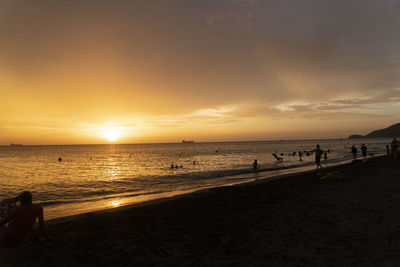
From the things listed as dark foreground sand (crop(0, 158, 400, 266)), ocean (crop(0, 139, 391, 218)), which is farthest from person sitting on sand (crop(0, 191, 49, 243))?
ocean (crop(0, 139, 391, 218))

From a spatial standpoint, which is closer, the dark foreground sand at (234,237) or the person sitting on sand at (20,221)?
the dark foreground sand at (234,237)

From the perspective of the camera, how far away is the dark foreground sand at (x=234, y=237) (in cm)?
525

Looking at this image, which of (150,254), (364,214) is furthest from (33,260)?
(364,214)

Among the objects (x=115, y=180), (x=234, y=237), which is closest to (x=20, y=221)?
(x=234, y=237)

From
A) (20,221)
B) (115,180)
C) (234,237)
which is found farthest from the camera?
(115,180)

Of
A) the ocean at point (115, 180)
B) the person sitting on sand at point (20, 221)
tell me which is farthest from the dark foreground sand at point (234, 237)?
the ocean at point (115, 180)

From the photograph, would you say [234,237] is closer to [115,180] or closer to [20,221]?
[20,221]

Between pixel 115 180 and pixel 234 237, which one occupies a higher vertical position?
pixel 234 237

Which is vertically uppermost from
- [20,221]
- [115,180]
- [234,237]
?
[20,221]

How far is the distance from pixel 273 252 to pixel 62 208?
13.2 meters

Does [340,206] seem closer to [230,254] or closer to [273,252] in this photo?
[273,252]

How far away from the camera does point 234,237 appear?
21.7ft

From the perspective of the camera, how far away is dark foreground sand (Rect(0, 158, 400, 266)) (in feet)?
17.2

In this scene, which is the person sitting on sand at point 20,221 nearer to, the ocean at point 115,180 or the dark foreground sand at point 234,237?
the dark foreground sand at point 234,237
